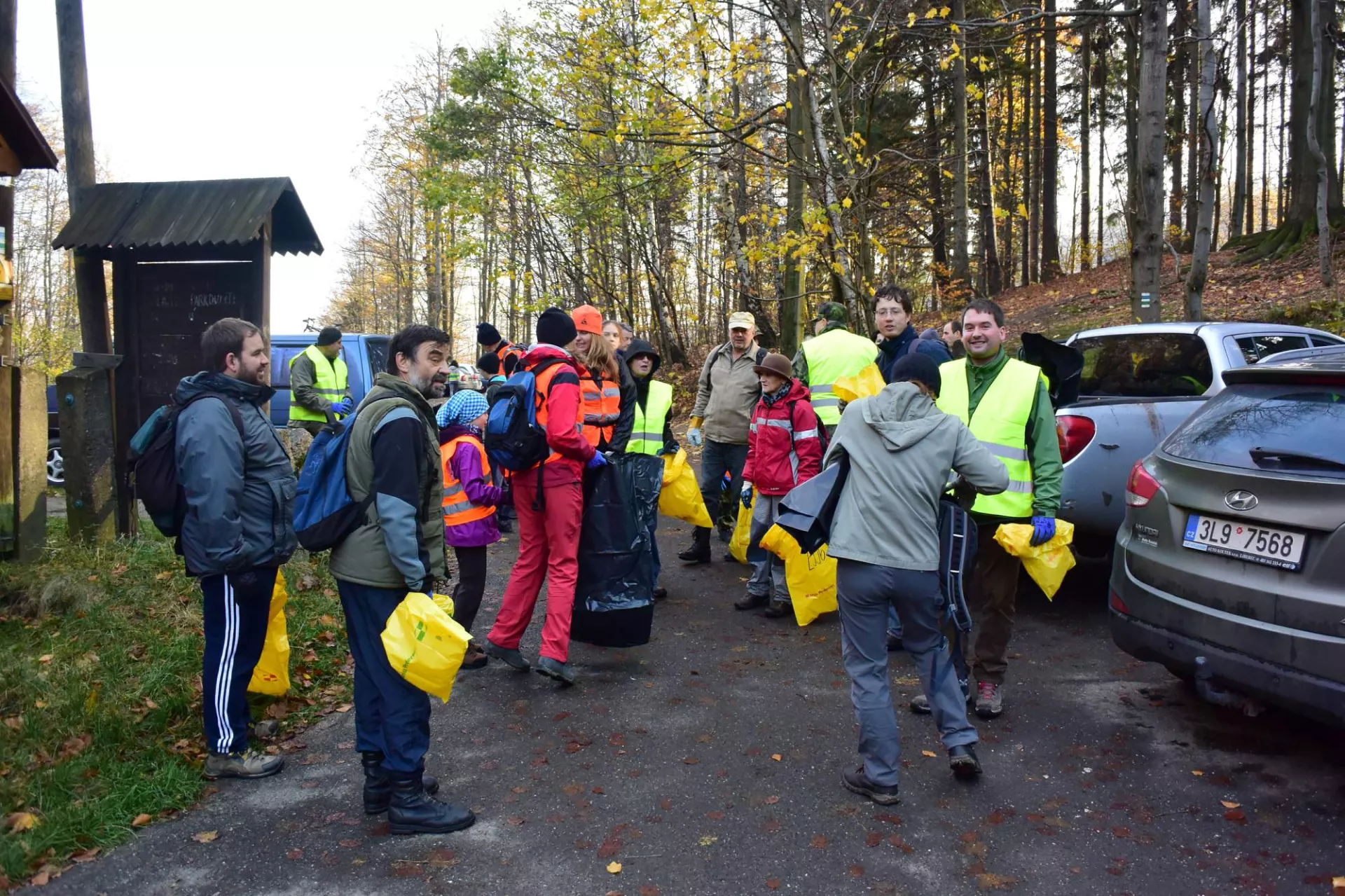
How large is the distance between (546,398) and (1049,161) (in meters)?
25.0

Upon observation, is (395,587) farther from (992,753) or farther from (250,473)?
(992,753)

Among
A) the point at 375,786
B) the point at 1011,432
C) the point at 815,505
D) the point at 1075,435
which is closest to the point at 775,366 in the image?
the point at 1075,435

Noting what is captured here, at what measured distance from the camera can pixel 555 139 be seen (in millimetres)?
20125

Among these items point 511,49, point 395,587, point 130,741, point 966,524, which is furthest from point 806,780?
point 511,49

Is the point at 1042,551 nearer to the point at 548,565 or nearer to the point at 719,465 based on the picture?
the point at 548,565

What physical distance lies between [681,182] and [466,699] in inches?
590

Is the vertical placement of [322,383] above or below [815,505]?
above

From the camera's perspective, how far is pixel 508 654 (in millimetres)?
5184

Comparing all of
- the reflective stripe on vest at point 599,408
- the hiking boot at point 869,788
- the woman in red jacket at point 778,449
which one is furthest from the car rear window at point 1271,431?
the reflective stripe on vest at point 599,408

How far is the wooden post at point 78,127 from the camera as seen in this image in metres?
7.82

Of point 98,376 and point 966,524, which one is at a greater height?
point 98,376

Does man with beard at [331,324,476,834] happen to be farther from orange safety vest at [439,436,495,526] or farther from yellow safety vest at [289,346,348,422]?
yellow safety vest at [289,346,348,422]

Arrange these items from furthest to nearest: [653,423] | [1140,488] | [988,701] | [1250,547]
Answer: [653,423] → [988,701] → [1140,488] → [1250,547]

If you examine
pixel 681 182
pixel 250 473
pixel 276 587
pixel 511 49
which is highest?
pixel 511 49
